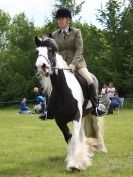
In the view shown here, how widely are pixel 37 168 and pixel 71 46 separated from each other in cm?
261

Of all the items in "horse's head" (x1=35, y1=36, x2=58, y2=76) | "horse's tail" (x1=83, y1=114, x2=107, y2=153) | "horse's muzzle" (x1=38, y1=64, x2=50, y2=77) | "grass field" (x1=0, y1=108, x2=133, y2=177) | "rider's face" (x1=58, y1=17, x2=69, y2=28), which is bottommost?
"grass field" (x1=0, y1=108, x2=133, y2=177)

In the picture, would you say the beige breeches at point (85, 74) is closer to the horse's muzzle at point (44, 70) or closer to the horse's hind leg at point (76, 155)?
the horse's hind leg at point (76, 155)

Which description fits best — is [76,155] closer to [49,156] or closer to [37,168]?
[37,168]

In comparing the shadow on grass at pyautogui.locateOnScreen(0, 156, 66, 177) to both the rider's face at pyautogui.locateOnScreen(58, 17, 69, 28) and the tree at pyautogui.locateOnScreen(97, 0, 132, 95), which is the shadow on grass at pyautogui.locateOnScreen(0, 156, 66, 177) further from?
the tree at pyautogui.locateOnScreen(97, 0, 132, 95)

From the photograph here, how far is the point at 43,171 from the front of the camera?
29.7 ft

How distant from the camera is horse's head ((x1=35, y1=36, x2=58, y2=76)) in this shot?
8438 millimetres

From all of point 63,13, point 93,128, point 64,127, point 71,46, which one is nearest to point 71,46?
point 71,46

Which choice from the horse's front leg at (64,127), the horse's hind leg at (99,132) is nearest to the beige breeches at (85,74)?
the horse's front leg at (64,127)

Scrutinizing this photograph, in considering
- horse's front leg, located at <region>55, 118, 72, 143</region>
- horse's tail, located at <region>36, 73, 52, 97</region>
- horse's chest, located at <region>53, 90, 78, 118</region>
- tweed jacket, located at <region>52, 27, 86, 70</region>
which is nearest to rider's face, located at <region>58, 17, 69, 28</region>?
tweed jacket, located at <region>52, 27, 86, 70</region>

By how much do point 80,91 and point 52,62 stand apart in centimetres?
112

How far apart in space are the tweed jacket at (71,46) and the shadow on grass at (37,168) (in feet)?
6.79

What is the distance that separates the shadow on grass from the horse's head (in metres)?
1.89

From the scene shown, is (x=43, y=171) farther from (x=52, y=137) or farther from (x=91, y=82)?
(x=52, y=137)

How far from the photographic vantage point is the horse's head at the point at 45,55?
8438mm
